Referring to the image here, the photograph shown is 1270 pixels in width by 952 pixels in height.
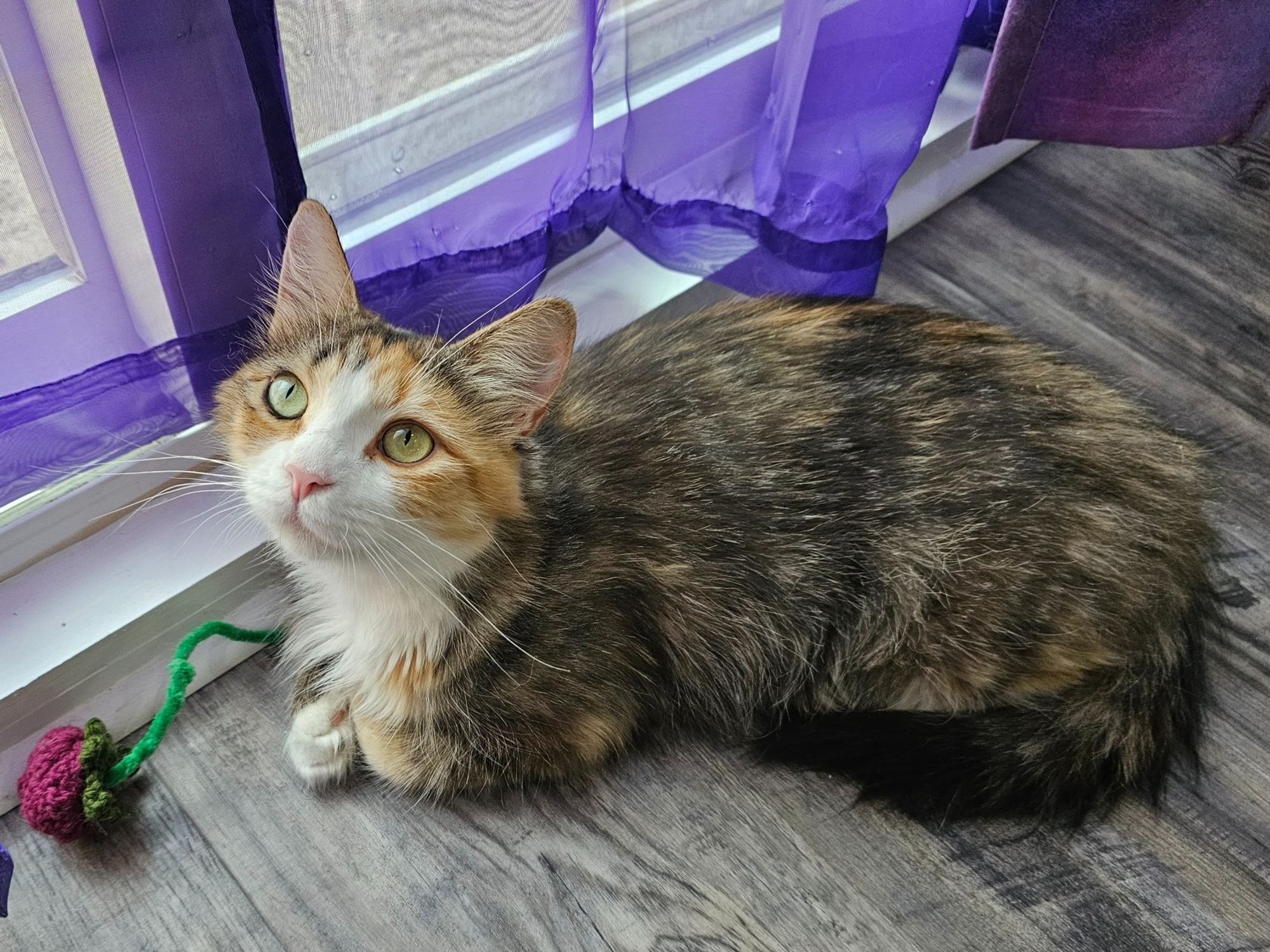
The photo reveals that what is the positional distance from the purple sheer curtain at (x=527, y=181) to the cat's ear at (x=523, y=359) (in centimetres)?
19

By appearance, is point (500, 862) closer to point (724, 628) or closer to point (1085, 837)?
point (724, 628)

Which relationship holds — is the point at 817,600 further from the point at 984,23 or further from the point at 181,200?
the point at 984,23

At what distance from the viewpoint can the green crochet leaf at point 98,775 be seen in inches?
46.2

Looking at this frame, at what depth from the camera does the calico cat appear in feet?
3.91

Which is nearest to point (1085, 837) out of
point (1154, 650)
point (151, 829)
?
point (1154, 650)

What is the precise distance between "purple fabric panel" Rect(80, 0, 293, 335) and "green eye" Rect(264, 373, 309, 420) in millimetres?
144

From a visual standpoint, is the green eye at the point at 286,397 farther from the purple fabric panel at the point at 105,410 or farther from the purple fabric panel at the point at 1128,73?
the purple fabric panel at the point at 1128,73

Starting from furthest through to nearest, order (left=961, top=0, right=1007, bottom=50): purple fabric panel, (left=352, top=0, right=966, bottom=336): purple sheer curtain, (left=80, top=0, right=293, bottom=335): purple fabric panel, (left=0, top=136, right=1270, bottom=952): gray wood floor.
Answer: (left=961, top=0, right=1007, bottom=50): purple fabric panel → (left=352, top=0, right=966, bottom=336): purple sheer curtain → (left=0, top=136, right=1270, bottom=952): gray wood floor → (left=80, top=0, right=293, bottom=335): purple fabric panel

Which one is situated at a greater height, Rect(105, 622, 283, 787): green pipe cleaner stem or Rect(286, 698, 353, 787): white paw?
Rect(105, 622, 283, 787): green pipe cleaner stem

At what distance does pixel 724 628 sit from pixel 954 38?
2.83ft

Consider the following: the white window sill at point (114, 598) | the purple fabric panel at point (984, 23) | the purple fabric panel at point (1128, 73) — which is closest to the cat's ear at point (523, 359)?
the white window sill at point (114, 598)

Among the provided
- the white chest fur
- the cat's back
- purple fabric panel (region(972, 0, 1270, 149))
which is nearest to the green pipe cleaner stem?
the white chest fur

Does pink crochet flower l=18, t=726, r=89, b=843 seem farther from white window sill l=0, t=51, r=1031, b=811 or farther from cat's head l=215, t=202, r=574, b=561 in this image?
cat's head l=215, t=202, r=574, b=561

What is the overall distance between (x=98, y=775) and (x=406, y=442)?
0.57m
